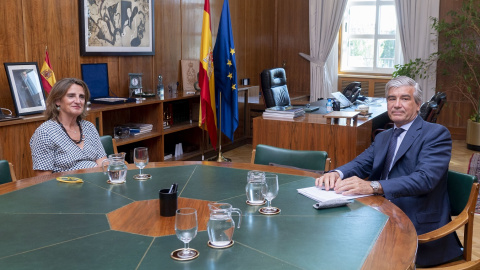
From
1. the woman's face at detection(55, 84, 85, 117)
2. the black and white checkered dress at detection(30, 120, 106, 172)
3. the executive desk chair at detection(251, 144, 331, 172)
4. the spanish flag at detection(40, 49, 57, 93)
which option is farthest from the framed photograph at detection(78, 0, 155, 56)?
the executive desk chair at detection(251, 144, 331, 172)

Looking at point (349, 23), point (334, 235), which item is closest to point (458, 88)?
point (349, 23)

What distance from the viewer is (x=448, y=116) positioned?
874 cm

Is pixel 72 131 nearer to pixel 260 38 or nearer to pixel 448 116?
pixel 260 38

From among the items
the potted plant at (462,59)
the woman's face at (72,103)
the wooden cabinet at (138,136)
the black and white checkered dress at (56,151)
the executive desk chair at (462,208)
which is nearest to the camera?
the executive desk chair at (462,208)

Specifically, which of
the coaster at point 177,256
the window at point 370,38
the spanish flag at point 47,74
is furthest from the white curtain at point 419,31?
the coaster at point 177,256

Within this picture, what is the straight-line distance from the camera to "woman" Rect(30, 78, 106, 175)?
10.5 feet

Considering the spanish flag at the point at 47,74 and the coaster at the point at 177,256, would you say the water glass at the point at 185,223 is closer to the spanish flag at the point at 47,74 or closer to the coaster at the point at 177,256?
the coaster at the point at 177,256

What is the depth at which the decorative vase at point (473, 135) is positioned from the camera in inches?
305

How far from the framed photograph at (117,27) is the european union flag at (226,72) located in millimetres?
833

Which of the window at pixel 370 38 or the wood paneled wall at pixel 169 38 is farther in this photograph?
the window at pixel 370 38

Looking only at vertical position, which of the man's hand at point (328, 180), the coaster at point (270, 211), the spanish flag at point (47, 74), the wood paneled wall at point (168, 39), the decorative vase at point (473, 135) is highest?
the wood paneled wall at point (168, 39)

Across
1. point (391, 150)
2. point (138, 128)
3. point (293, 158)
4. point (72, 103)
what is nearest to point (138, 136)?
point (138, 128)

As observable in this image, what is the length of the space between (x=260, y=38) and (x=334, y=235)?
7644 mm

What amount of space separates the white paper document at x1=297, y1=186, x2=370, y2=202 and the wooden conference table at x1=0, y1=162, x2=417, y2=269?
4 cm
